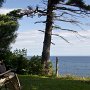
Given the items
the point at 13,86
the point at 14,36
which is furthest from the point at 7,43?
the point at 13,86

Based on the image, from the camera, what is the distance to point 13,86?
45.4 feet

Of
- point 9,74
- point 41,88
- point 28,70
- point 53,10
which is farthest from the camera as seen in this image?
point 53,10

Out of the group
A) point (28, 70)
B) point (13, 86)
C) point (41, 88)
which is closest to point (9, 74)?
point (13, 86)

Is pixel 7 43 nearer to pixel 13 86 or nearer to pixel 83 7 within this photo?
pixel 83 7

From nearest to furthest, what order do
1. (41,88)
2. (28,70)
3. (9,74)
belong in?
(9,74) < (41,88) < (28,70)

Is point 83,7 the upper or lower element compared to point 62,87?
upper

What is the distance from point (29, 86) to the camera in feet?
56.6

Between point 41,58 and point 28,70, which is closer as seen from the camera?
point 28,70

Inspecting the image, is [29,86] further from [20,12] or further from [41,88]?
[20,12]

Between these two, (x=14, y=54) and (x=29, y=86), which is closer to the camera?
(x=29, y=86)

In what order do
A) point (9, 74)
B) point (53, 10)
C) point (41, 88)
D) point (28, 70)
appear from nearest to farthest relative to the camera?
point (9, 74)
point (41, 88)
point (28, 70)
point (53, 10)

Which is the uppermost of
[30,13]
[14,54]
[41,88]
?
[30,13]

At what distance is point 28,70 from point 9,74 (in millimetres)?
11490

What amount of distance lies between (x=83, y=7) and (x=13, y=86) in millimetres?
13506
